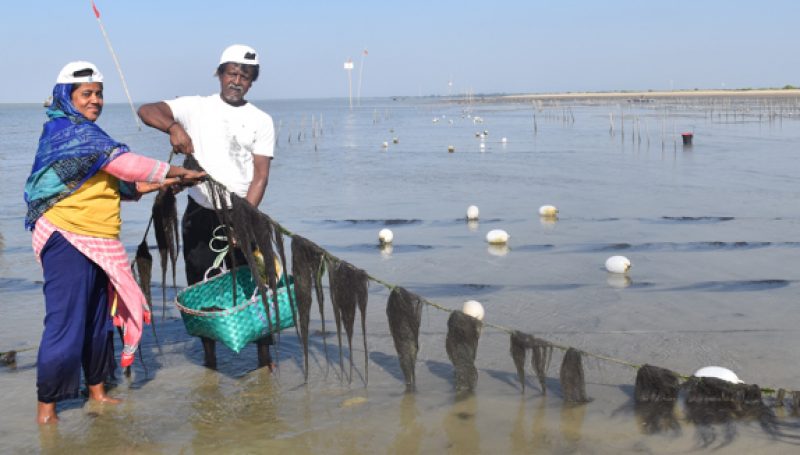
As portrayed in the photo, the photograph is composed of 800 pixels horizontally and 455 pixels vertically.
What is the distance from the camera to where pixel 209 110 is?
17.8ft

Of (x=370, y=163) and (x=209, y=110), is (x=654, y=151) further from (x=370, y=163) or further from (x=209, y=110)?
(x=209, y=110)

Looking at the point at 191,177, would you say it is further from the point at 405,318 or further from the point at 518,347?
the point at 518,347

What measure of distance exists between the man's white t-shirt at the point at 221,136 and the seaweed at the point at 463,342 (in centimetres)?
177

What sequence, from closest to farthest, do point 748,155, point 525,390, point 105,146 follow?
1. point 105,146
2. point 525,390
3. point 748,155

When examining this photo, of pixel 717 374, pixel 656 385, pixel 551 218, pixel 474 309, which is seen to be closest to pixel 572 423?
pixel 656 385

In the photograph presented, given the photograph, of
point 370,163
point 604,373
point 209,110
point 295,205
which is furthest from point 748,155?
point 209,110

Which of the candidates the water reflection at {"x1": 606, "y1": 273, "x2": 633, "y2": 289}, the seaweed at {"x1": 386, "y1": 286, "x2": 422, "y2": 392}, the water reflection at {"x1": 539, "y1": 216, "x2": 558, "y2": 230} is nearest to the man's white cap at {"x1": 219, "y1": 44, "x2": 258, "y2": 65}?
the seaweed at {"x1": 386, "y1": 286, "x2": 422, "y2": 392}

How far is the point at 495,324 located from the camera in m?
7.71

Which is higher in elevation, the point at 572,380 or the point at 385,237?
the point at 385,237

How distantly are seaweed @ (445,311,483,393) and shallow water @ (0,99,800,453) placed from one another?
19cm

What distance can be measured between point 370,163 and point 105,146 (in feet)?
79.0

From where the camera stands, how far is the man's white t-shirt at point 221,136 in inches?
214

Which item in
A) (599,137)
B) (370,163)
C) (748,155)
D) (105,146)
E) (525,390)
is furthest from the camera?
(599,137)

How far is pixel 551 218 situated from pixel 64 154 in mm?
10588
